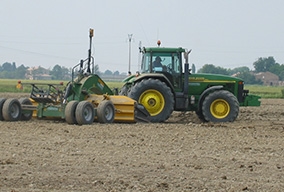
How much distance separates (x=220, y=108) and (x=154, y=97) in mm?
2032

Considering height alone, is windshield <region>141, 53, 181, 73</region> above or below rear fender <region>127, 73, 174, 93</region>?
above

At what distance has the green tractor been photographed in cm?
1809

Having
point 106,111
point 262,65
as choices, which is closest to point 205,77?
point 106,111

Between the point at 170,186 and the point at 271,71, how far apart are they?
4760 inches

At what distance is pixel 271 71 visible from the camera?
126 m

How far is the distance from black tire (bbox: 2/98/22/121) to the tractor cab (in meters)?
4.04

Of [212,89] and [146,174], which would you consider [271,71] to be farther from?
[146,174]

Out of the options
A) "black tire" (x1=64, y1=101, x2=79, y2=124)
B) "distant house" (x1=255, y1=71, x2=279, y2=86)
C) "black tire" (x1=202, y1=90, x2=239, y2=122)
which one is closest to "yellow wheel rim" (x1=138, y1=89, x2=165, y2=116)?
"black tire" (x1=202, y1=90, x2=239, y2=122)

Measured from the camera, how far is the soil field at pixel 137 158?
27.3 feet

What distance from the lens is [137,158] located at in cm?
1052

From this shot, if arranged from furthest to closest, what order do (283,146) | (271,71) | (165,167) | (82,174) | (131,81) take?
(271,71), (131,81), (283,146), (165,167), (82,174)

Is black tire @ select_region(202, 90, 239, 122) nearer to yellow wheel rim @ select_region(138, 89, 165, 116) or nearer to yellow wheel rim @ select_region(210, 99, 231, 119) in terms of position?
yellow wheel rim @ select_region(210, 99, 231, 119)

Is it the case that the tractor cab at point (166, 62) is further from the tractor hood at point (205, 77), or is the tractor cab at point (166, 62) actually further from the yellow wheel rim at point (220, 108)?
the yellow wheel rim at point (220, 108)

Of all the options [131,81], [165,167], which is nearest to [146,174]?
[165,167]
